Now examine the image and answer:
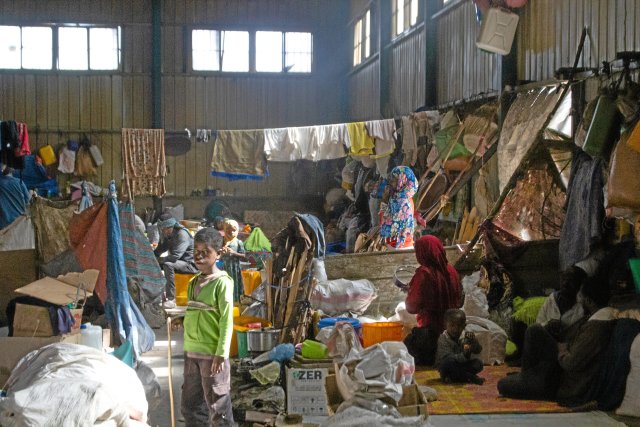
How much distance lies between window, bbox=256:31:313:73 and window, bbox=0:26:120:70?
369 cm

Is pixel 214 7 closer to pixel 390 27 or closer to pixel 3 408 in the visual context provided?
pixel 390 27

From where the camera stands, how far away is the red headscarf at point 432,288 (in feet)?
26.5

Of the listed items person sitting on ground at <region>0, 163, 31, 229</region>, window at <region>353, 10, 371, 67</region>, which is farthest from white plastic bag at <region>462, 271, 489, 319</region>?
window at <region>353, 10, 371, 67</region>

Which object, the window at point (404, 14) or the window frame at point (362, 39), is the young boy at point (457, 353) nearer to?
the window at point (404, 14)

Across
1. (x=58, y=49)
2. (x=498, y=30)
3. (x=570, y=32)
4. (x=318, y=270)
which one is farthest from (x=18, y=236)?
(x=58, y=49)

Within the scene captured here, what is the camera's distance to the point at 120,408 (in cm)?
473

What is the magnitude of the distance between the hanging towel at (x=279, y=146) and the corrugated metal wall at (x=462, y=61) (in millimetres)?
2687

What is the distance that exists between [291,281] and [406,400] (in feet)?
11.4

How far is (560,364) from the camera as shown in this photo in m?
6.55

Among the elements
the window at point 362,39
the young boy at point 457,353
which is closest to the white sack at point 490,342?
the young boy at point 457,353

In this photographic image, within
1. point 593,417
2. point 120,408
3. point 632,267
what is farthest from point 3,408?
point 632,267

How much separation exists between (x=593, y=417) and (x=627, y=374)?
0.45 meters

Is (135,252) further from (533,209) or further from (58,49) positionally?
(58,49)

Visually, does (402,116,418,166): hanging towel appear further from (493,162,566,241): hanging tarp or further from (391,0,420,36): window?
(493,162,566,241): hanging tarp
